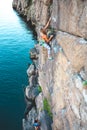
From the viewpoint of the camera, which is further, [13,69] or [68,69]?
[13,69]

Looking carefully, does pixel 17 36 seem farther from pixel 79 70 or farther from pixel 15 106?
pixel 79 70

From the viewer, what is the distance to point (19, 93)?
42.3 metres

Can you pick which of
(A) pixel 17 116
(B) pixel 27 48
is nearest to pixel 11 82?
(A) pixel 17 116

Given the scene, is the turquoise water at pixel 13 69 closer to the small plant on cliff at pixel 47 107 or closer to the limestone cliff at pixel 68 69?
the small plant on cliff at pixel 47 107

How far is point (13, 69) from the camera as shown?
5103 centimetres

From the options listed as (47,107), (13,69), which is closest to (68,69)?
(47,107)

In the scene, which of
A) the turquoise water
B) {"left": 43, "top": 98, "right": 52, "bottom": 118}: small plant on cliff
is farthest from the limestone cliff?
the turquoise water

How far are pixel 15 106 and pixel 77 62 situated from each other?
72.2 feet

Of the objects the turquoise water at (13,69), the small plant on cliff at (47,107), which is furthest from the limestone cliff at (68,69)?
the turquoise water at (13,69)

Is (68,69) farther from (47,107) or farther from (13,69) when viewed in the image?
(13,69)

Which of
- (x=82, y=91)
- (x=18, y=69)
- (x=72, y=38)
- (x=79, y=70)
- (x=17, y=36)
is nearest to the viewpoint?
(x=82, y=91)

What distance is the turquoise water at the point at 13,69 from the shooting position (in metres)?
36.9

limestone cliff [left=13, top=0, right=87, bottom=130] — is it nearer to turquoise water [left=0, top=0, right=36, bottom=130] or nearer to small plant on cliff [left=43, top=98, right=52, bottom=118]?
small plant on cliff [left=43, top=98, right=52, bottom=118]

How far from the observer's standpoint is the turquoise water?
36906mm
